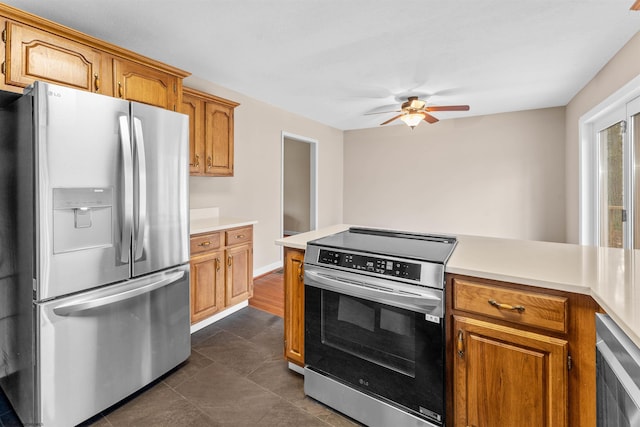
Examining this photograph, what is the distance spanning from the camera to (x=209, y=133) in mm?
3102

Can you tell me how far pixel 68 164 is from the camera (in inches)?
60.6

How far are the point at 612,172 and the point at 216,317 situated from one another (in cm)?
428

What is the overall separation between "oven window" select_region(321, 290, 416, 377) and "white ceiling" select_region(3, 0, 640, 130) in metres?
1.88

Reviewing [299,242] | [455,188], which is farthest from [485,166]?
[299,242]

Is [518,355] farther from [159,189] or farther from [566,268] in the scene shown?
[159,189]

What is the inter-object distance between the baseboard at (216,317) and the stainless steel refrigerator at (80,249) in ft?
2.37

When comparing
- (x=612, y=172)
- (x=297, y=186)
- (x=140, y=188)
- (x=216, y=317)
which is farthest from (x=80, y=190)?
(x=297, y=186)

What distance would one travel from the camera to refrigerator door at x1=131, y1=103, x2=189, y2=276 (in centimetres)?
183

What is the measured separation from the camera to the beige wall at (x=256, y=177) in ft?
11.7

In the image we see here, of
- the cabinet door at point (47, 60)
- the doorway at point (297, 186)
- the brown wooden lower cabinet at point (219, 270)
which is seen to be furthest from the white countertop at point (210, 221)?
the doorway at point (297, 186)

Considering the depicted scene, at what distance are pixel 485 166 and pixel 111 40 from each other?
5.16m

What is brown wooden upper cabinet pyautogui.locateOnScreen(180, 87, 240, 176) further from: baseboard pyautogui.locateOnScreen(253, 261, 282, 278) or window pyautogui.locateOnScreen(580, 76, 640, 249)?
window pyautogui.locateOnScreen(580, 76, 640, 249)

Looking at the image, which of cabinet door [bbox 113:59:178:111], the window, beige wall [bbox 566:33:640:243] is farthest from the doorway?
the window

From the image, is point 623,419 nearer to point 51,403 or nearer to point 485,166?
point 51,403
